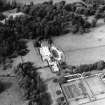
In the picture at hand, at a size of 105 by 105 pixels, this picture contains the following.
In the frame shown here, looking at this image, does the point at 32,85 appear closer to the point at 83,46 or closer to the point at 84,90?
the point at 84,90

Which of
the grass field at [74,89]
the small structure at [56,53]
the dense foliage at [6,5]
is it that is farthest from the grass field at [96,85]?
the dense foliage at [6,5]

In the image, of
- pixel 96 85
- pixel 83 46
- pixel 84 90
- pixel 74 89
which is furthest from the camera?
pixel 83 46

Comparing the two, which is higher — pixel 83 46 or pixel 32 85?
pixel 83 46

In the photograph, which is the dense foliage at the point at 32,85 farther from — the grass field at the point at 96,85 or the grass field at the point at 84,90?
the grass field at the point at 96,85

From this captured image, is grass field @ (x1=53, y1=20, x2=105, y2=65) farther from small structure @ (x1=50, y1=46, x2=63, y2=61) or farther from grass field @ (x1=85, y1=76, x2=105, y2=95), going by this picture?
grass field @ (x1=85, y1=76, x2=105, y2=95)

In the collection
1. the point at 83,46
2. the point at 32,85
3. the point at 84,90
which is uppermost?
the point at 83,46

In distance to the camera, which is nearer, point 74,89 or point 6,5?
point 74,89

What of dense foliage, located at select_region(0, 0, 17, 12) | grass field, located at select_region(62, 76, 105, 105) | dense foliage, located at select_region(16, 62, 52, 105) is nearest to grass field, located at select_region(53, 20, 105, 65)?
grass field, located at select_region(62, 76, 105, 105)

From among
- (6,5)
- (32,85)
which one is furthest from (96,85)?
(6,5)

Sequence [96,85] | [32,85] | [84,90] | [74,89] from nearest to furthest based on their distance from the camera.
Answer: [32,85]
[84,90]
[74,89]
[96,85]

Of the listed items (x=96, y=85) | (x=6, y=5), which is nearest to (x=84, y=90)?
(x=96, y=85)
